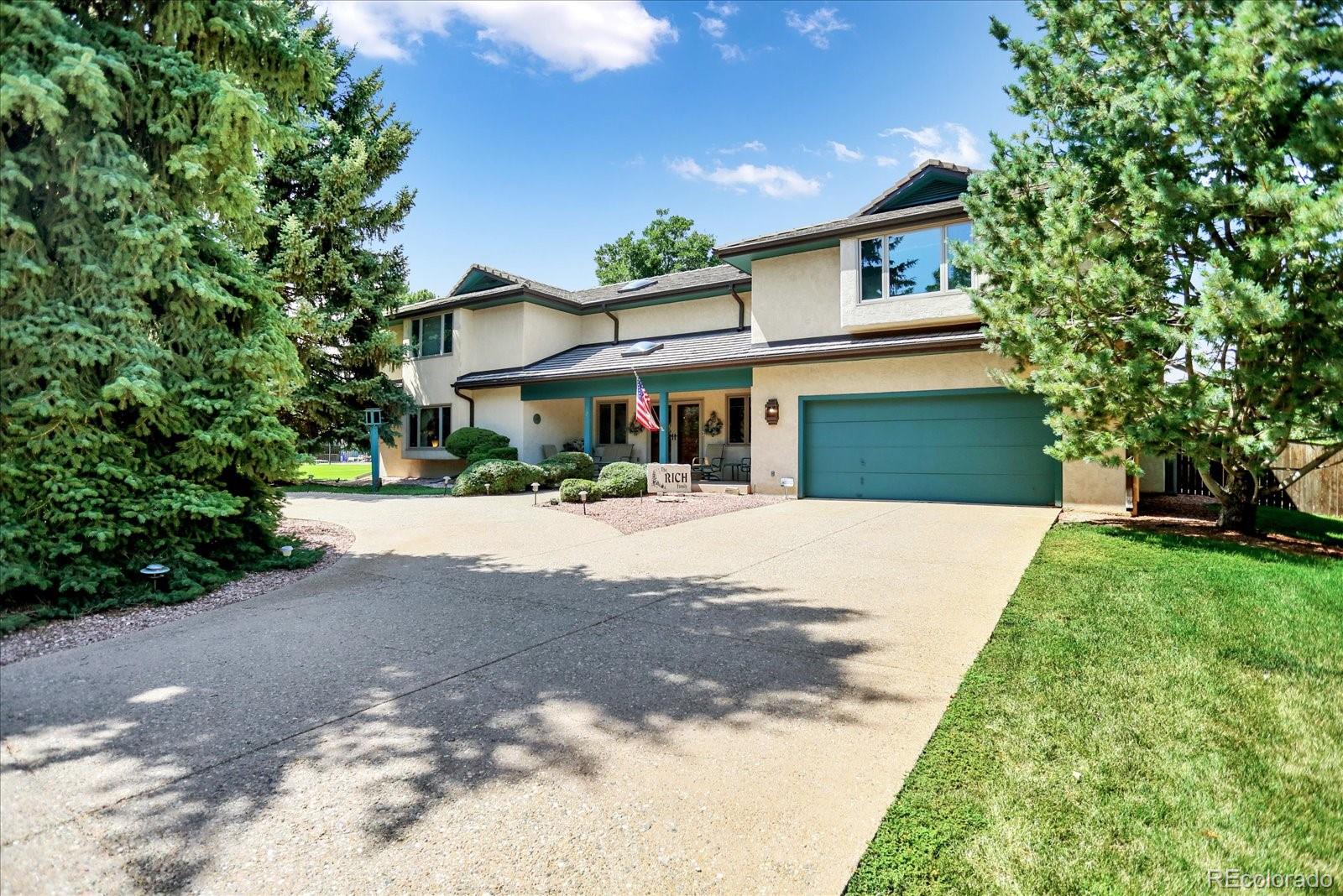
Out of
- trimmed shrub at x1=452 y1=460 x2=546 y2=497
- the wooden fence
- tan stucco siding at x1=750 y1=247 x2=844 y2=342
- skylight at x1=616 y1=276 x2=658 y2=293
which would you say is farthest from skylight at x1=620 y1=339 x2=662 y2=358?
the wooden fence

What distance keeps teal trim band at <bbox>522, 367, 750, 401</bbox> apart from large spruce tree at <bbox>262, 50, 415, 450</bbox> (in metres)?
4.74

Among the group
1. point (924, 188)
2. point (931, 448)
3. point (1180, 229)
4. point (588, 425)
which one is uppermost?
point (924, 188)

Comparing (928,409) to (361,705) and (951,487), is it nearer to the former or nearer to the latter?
(951,487)

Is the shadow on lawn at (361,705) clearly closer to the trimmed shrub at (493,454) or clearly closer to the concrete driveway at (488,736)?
the concrete driveway at (488,736)

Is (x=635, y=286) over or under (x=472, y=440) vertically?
over

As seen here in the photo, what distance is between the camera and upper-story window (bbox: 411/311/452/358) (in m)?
20.7

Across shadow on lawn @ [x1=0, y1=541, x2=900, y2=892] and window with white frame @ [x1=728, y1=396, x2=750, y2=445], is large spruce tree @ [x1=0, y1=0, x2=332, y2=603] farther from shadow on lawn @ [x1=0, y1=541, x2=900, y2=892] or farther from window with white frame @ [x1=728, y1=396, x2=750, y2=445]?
window with white frame @ [x1=728, y1=396, x2=750, y2=445]

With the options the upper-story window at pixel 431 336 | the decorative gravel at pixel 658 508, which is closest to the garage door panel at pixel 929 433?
the decorative gravel at pixel 658 508

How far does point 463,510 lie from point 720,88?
10881mm

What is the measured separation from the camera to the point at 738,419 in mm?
19141

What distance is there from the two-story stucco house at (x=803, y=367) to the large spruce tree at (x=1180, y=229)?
8.23 ft

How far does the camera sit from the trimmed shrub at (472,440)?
18.2m

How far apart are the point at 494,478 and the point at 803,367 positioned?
7466 mm

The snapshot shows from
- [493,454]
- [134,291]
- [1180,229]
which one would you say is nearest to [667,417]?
[493,454]
